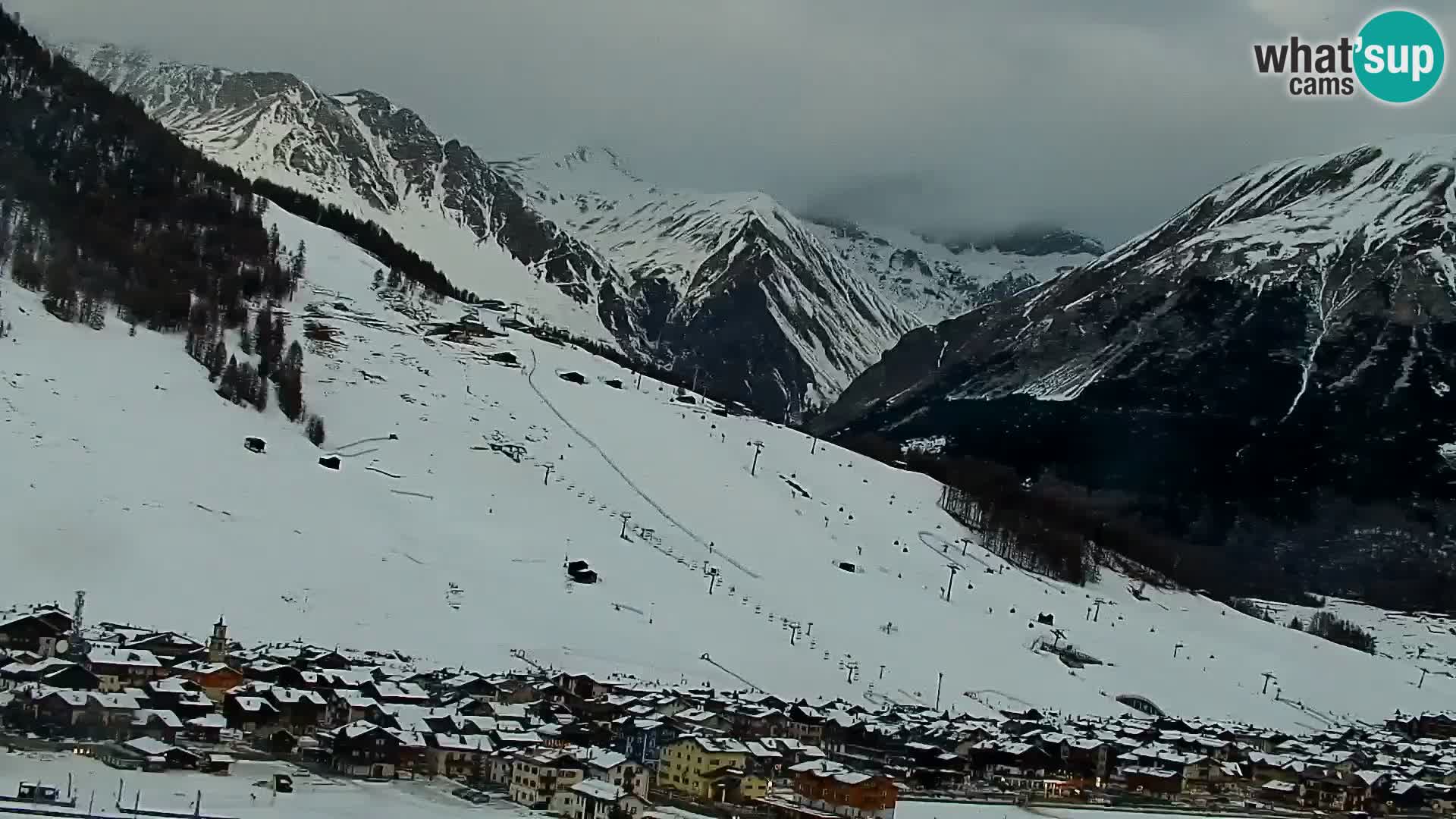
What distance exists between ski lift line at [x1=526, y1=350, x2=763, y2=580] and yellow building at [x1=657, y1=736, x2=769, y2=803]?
34406 mm

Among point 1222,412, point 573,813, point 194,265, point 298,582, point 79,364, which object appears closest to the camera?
point 573,813

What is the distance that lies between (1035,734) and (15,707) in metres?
33.3

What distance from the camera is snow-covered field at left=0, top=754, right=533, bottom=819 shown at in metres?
27.9

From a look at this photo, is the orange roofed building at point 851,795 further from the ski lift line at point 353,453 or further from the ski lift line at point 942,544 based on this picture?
the ski lift line at point 942,544

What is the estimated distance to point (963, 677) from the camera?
215 ft

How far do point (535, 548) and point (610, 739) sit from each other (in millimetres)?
28805

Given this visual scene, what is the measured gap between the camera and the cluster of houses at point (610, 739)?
35.0 metres

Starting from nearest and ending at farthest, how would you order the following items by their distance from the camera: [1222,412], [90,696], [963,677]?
[90,696] < [963,677] < [1222,412]

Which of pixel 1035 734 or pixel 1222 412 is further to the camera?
pixel 1222 412

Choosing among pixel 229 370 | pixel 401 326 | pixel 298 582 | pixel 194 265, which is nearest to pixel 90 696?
pixel 298 582

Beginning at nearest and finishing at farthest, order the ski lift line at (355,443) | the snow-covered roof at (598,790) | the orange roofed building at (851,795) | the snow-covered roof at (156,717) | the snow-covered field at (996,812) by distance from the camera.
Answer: the snow-covered roof at (598,790) < the snow-covered roof at (156,717) < the orange roofed building at (851,795) < the snow-covered field at (996,812) < the ski lift line at (355,443)

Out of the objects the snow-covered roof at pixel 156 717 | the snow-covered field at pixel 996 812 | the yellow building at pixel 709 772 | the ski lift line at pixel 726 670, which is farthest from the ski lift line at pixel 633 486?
the snow-covered roof at pixel 156 717

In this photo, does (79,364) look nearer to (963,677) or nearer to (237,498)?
(237,498)

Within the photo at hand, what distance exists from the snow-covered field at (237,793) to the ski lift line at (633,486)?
42218 mm
